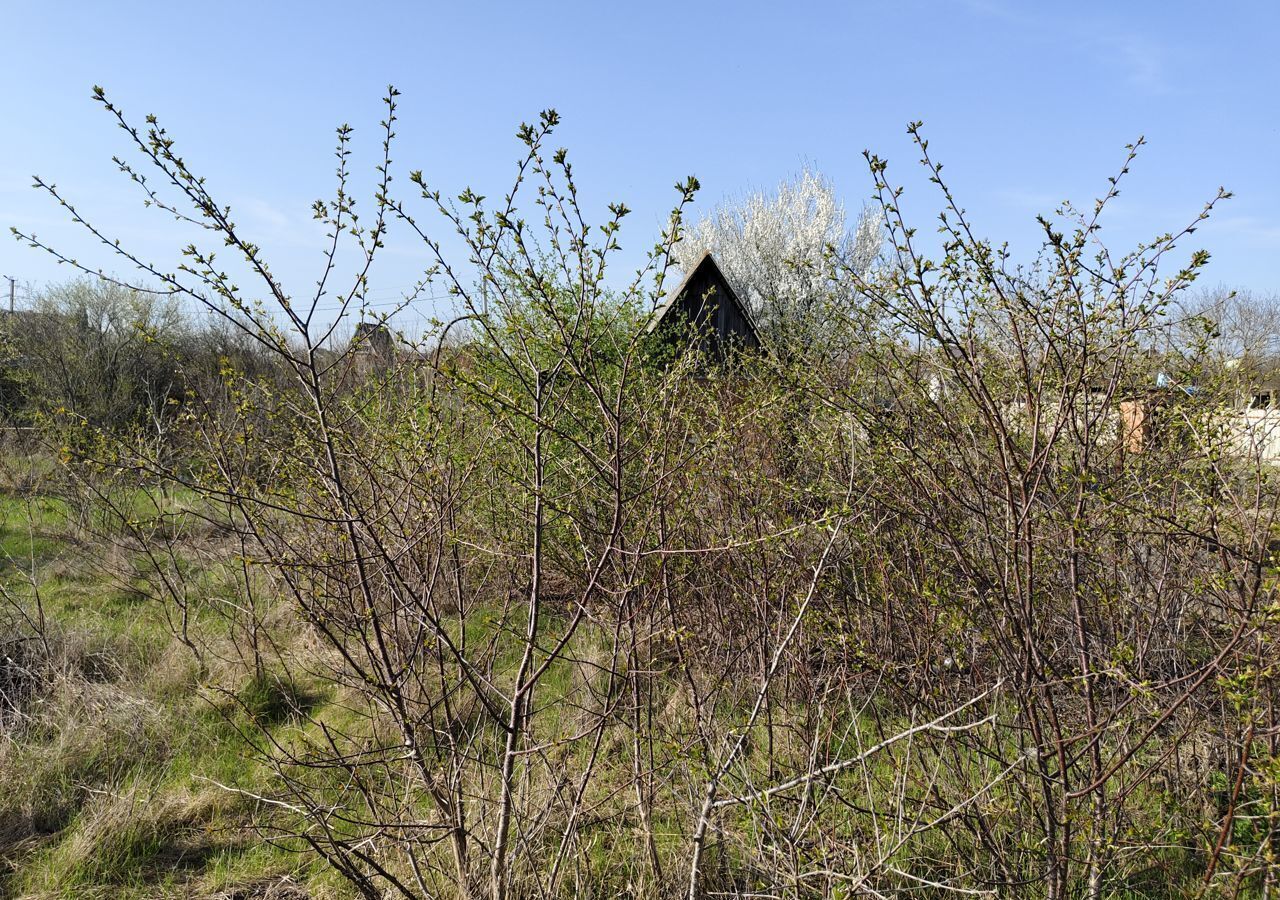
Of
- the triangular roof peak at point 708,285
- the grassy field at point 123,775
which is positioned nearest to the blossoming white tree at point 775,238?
the triangular roof peak at point 708,285

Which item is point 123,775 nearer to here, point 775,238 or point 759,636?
point 759,636

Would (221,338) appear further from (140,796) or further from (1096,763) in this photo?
(1096,763)

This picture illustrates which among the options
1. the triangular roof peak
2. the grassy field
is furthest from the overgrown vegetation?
the triangular roof peak

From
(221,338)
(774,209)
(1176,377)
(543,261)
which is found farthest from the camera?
(774,209)

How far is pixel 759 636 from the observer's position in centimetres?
332

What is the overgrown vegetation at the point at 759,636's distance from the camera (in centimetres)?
226

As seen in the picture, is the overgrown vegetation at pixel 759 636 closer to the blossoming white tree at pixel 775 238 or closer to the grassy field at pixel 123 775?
the grassy field at pixel 123 775

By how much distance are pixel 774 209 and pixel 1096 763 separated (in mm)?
25531

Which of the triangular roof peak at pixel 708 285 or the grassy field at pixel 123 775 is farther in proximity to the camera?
the triangular roof peak at pixel 708 285

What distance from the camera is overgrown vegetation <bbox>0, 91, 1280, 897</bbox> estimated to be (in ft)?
7.41

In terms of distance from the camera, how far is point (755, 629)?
3471 millimetres

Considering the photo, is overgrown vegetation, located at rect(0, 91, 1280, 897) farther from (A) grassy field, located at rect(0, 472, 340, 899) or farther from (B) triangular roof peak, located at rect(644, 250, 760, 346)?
(B) triangular roof peak, located at rect(644, 250, 760, 346)

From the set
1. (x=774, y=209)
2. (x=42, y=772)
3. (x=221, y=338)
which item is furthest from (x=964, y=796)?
(x=774, y=209)

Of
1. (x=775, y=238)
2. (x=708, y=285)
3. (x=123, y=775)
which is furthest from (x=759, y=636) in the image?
(x=775, y=238)
